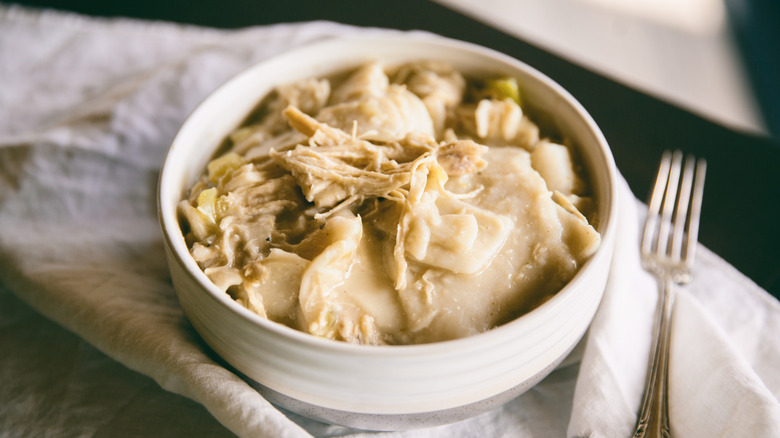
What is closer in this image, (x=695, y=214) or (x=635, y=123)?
(x=695, y=214)

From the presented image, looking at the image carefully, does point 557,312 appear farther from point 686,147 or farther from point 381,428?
point 686,147

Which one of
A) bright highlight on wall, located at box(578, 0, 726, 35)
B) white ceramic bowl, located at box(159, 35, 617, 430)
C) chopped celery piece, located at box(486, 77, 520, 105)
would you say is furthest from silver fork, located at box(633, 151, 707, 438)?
bright highlight on wall, located at box(578, 0, 726, 35)

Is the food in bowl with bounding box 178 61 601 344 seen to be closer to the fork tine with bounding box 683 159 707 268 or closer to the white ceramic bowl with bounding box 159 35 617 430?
the white ceramic bowl with bounding box 159 35 617 430

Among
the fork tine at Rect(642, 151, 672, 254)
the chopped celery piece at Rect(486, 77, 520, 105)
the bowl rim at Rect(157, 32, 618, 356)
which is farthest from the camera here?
the fork tine at Rect(642, 151, 672, 254)

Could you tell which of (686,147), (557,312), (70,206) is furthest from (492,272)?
(70,206)

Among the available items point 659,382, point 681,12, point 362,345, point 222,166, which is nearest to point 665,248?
point 659,382

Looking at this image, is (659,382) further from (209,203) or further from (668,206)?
(209,203)

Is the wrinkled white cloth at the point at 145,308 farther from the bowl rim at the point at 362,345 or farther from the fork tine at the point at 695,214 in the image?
the bowl rim at the point at 362,345
